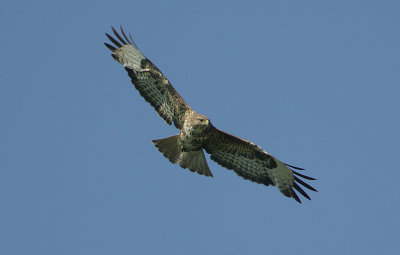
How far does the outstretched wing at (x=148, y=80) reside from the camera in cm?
946

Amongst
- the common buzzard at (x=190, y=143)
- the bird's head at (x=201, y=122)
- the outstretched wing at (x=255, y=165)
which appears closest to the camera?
the bird's head at (x=201, y=122)

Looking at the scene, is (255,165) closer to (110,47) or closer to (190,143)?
(190,143)

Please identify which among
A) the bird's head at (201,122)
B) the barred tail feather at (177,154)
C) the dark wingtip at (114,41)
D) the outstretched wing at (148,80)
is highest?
the dark wingtip at (114,41)

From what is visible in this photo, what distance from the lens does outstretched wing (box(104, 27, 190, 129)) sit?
9.46 m

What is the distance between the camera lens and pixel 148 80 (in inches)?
379

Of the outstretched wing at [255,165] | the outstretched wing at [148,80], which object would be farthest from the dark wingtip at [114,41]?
the outstretched wing at [255,165]

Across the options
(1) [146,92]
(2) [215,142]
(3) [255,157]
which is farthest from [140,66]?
(3) [255,157]

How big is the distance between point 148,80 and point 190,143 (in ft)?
4.81

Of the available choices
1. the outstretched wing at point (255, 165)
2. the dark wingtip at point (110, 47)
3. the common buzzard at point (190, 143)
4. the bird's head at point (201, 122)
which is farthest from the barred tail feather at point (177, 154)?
the dark wingtip at point (110, 47)

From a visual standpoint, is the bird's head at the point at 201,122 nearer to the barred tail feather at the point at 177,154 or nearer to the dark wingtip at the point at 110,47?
the barred tail feather at the point at 177,154

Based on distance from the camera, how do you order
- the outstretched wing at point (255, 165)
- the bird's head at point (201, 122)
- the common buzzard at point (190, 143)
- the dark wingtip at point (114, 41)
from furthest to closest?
the dark wingtip at point (114, 41) → the outstretched wing at point (255, 165) → the common buzzard at point (190, 143) → the bird's head at point (201, 122)

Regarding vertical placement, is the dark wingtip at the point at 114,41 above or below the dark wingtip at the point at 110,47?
above

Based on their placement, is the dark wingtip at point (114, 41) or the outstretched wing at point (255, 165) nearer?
the outstretched wing at point (255, 165)

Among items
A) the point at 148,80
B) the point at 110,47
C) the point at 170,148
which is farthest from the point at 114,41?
the point at 170,148
